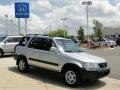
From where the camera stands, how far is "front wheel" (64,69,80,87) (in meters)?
11.4

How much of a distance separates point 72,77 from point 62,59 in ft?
2.83

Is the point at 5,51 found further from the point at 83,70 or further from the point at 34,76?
the point at 83,70

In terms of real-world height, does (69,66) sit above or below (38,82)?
above

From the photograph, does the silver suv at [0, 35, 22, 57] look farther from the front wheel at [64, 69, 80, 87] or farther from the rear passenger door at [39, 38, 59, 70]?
the front wheel at [64, 69, 80, 87]

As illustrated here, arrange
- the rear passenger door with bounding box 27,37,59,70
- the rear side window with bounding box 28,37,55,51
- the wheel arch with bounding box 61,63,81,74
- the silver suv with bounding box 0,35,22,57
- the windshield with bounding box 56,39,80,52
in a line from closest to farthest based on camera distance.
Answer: the wheel arch with bounding box 61,63,81,74 < the rear passenger door with bounding box 27,37,59,70 < the windshield with bounding box 56,39,80,52 < the rear side window with bounding box 28,37,55,51 < the silver suv with bounding box 0,35,22,57

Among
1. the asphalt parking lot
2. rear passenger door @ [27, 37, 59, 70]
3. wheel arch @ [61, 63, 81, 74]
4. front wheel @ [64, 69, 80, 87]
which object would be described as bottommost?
Result: the asphalt parking lot

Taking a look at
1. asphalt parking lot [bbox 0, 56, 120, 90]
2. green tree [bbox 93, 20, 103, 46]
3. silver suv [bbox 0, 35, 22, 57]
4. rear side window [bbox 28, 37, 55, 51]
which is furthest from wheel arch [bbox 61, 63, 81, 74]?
green tree [bbox 93, 20, 103, 46]

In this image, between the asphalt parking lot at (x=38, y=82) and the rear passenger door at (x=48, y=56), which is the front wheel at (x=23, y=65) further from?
the rear passenger door at (x=48, y=56)

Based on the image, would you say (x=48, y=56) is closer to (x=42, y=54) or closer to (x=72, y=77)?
(x=42, y=54)

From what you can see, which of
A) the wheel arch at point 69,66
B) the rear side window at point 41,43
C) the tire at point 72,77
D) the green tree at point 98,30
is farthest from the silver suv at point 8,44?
the green tree at point 98,30

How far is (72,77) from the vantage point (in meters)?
11.6

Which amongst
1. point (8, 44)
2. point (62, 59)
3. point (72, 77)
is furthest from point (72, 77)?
point (8, 44)

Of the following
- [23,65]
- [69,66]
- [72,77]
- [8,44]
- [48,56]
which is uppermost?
[48,56]

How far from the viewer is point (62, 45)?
1272 centimetres
